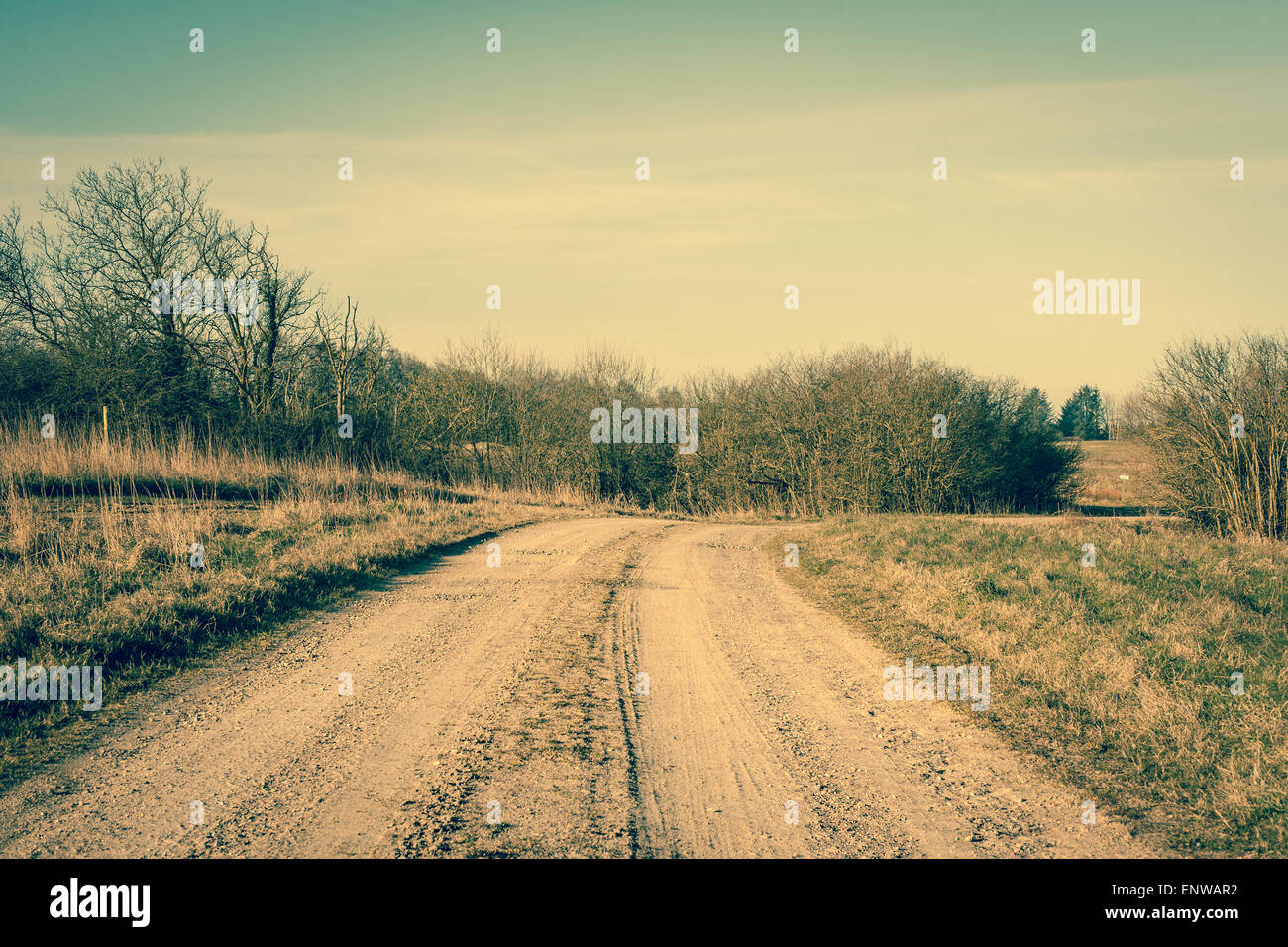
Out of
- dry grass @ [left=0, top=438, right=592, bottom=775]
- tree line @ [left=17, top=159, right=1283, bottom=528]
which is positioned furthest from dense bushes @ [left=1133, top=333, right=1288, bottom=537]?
dry grass @ [left=0, top=438, right=592, bottom=775]

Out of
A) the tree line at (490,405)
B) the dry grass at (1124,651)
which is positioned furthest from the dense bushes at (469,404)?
the dry grass at (1124,651)

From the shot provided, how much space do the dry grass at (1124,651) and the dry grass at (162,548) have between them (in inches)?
259

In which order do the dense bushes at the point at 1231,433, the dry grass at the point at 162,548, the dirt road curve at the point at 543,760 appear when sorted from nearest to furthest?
the dirt road curve at the point at 543,760 < the dry grass at the point at 162,548 < the dense bushes at the point at 1231,433

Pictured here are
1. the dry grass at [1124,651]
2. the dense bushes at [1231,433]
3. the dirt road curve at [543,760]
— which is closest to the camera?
the dirt road curve at [543,760]

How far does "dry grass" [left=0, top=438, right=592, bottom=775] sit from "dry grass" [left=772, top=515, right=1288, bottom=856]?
6.57 metres

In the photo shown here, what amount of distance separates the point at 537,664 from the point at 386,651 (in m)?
1.59

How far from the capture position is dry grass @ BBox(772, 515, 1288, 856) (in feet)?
13.8

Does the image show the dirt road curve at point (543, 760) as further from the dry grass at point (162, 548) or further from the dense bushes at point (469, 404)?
the dense bushes at point (469, 404)

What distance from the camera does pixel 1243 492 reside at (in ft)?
66.2

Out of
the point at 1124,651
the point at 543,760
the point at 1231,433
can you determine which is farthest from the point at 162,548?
the point at 1231,433

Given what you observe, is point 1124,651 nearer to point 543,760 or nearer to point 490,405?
point 543,760

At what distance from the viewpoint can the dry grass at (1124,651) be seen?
4.20 m
